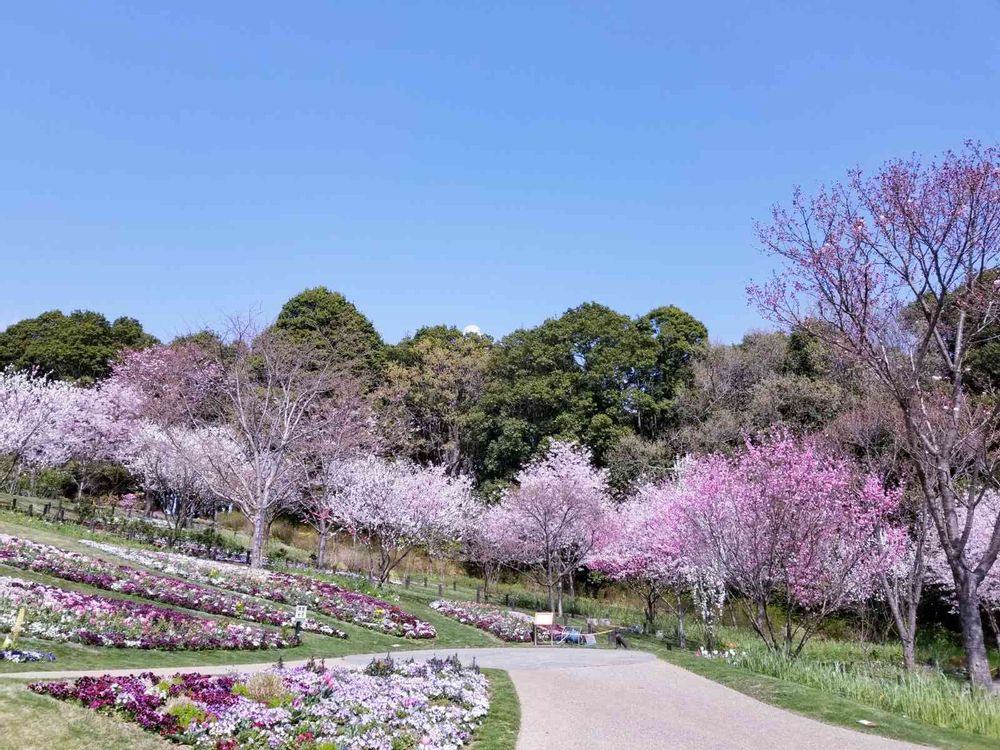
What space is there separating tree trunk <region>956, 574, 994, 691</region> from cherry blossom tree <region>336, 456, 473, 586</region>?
1691 cm

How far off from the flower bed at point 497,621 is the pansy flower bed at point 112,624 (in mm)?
7972

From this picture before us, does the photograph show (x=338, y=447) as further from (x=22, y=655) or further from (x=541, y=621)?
(x=22, y=655)

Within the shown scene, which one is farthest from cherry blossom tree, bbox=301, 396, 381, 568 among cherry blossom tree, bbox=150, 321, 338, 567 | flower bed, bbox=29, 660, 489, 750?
flower bed, bbox=29, 660, 489, 750

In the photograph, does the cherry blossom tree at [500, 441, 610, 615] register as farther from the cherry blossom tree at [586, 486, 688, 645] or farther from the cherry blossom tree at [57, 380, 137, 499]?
the cherry blossom tree at [57, 380, 137, 499]

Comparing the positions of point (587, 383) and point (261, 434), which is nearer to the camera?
point (261, 434)

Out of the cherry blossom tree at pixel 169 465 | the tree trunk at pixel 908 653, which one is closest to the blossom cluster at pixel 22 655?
the tree trunk at pixel 908 653

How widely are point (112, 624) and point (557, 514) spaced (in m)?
18.1

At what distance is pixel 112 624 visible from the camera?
37.5 ft

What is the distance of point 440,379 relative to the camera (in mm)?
44656

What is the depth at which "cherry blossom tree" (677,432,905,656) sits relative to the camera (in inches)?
643

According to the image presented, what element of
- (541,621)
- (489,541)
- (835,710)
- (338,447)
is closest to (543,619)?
(541,621)

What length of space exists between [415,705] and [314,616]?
373 inches

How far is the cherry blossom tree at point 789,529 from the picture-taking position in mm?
16328

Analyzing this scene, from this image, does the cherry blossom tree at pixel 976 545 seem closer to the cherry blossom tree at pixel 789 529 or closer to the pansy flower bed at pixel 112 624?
the cherry blossom tree at pixel 789 529
